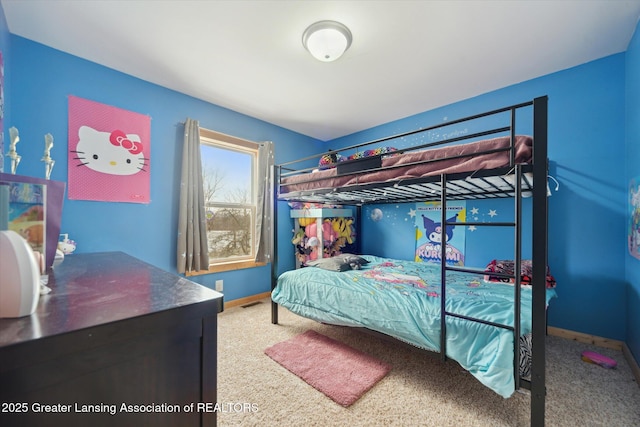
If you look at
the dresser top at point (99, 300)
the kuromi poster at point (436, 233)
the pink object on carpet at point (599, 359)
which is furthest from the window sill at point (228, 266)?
the pink object on carpet at point (599, 359)

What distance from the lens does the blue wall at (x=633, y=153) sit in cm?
176

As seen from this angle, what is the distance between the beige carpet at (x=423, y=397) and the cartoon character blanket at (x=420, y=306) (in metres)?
0.22

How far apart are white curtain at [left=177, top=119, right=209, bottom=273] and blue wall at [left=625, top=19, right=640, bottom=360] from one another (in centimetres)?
362

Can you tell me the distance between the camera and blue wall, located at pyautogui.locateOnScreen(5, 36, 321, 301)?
75.7 inches

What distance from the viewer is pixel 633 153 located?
1836mm

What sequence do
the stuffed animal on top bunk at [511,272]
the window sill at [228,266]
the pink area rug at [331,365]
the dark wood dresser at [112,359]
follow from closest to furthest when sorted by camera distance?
the dark wood dresser at [112,359]
the pink area rug at [331,365]
the stuffed animal on top bunk at [511,272]
the window sill at [228,266]

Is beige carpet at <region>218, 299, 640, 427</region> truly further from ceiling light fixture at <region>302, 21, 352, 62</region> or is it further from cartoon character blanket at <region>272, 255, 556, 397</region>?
ceiling light fixture at <region>302, 21, 352, 62</region>

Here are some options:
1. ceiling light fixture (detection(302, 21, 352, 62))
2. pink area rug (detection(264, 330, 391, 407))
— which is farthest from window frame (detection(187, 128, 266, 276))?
ceiling light fixture (detection(302, 21, 352, 62))

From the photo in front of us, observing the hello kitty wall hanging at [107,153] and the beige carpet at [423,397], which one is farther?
the hello kitty wall hanging at [107,153]

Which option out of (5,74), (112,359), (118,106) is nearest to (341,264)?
(112,359)

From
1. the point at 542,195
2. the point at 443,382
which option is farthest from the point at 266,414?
the point at 542,195

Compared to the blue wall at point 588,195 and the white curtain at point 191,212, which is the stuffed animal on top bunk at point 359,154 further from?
the blue wall at point 588,195

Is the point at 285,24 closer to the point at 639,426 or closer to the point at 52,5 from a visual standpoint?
the point at 52,5

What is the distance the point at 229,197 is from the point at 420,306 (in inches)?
99.9
